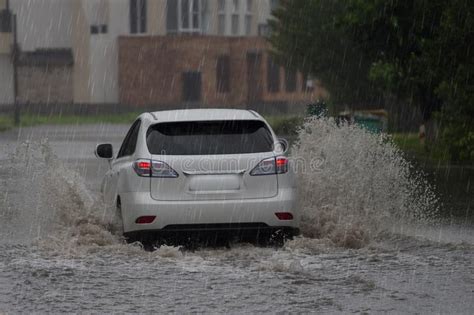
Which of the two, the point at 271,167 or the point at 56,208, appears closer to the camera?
the point at 271,167

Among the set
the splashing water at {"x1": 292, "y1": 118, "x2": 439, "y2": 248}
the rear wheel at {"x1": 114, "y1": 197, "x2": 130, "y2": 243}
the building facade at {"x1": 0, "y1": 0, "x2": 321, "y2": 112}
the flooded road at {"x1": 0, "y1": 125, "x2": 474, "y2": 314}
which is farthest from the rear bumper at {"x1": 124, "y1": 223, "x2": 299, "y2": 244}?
the building facade at {"x1": 0, "y1": 0, "x2": 321, "y2": 112}

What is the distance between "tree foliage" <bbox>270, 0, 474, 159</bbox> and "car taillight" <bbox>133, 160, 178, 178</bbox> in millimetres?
12124

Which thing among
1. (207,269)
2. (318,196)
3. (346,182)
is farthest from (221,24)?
(207,269)

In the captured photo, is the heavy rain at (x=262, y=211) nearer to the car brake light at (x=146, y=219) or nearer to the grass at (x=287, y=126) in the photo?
the car brake light at (x=146, y=219)

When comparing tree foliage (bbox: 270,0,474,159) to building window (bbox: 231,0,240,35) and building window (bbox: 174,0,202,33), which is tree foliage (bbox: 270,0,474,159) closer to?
building window (bbox: 174,0,202,33)

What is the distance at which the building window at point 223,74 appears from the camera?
78562 millimetres

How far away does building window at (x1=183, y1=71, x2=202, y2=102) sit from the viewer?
7719 centimetres

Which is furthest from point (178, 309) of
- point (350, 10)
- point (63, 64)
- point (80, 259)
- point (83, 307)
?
point (63, 64)

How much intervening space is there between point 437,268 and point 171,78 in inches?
2584

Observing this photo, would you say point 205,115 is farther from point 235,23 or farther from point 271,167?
point 235,23

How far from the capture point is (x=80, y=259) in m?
11.6

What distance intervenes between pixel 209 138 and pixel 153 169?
2.19 feet

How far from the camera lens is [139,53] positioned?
74.4 metres

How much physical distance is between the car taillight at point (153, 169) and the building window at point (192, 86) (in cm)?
6503
